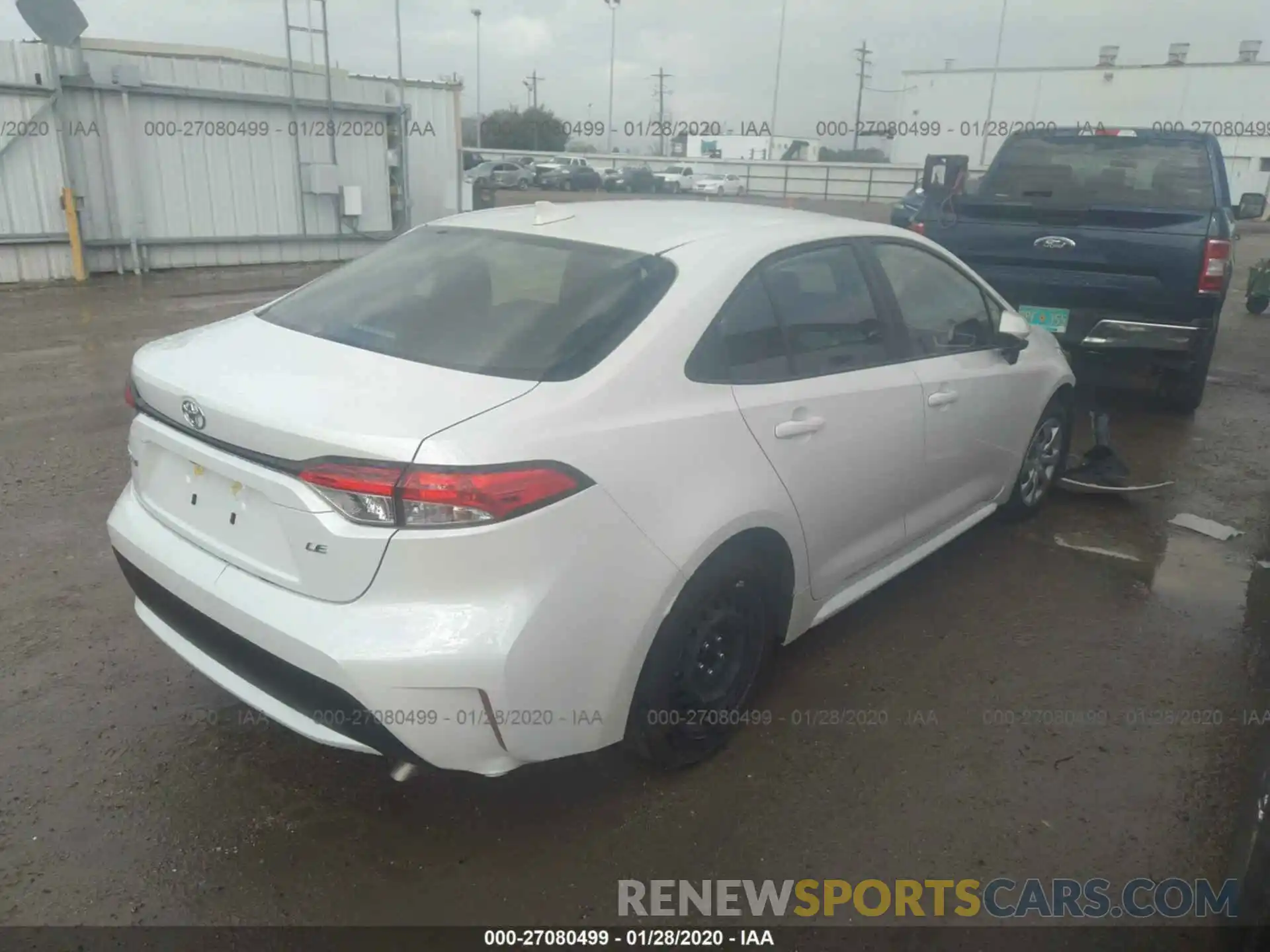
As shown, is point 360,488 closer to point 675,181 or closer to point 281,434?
point 281,434

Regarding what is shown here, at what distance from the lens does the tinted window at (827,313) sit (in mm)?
3100

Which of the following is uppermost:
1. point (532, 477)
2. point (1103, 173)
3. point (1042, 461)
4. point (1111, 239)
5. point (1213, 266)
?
point (1103, 173)

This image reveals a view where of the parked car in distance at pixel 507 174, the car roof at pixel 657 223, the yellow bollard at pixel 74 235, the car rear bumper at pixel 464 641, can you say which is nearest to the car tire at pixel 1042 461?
the car roof at pixel 657 223

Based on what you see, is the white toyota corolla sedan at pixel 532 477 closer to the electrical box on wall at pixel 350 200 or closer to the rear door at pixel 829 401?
the rear door at pixel 829 401

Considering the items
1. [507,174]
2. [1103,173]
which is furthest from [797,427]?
[507,174]

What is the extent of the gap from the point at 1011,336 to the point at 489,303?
2.42 m

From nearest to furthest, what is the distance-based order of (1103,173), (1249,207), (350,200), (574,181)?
(1103,173) → (1249,207) → (350,200) → (574,181)

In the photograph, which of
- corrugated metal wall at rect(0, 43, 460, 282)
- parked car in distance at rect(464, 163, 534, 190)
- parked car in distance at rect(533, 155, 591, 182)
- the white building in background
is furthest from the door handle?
the white building in background

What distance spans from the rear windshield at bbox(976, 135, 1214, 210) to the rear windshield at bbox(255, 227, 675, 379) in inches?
215

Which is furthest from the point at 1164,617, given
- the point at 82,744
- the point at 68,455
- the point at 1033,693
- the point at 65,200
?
the point at 65,200

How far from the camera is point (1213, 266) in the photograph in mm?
6188

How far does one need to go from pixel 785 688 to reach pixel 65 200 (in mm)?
11772

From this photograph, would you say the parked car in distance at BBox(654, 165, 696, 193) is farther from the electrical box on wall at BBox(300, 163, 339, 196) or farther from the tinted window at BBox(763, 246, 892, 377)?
the tinted window at BBox(763, 246, 892, 377)

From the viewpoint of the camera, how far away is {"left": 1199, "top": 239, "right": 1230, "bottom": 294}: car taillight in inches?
242
